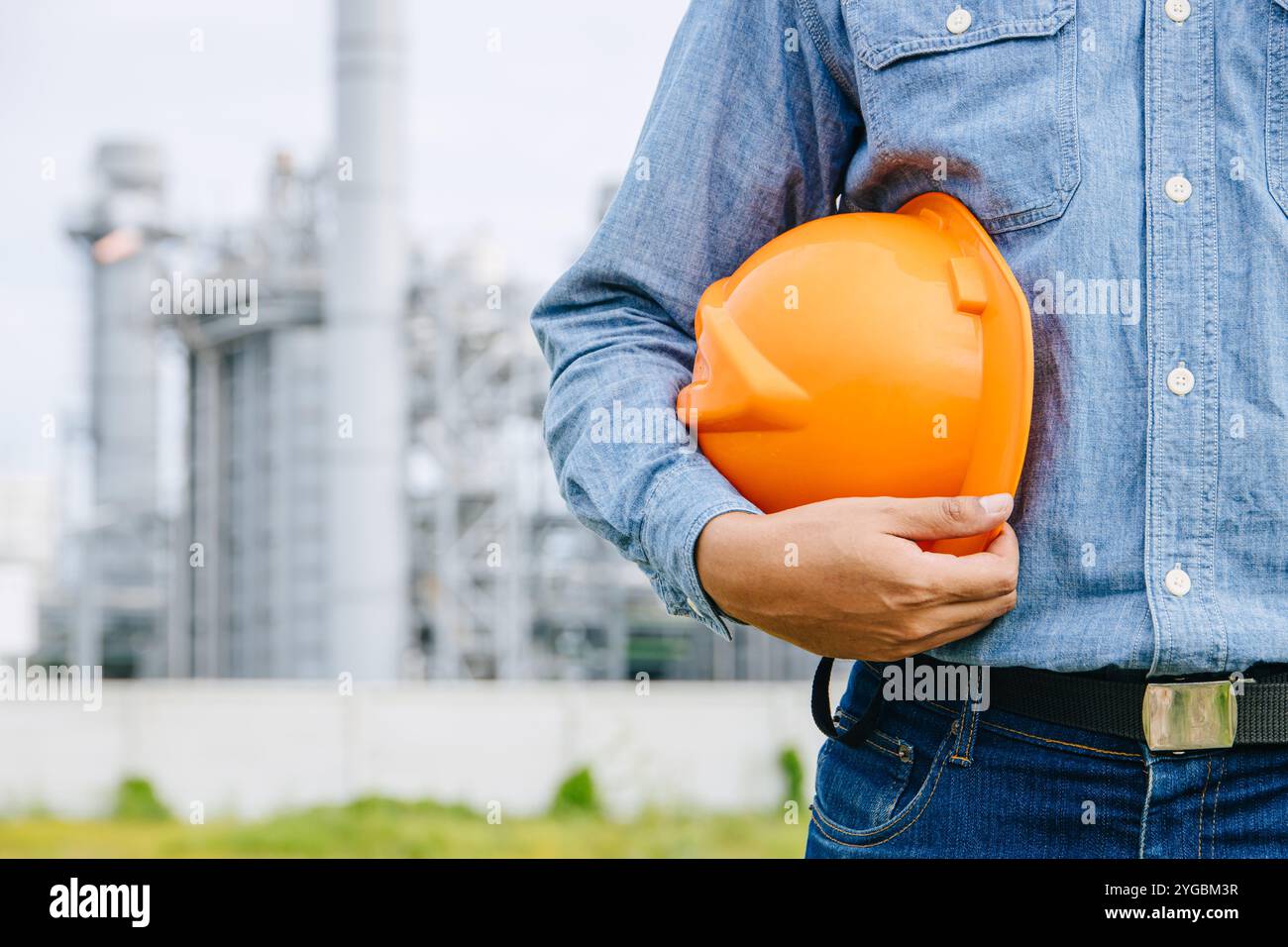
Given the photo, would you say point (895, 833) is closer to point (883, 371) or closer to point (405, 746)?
point (883, 371)

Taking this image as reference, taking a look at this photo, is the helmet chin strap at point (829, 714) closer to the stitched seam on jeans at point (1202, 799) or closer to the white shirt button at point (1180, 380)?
the stitched seam on jeans at point (1202, 799)

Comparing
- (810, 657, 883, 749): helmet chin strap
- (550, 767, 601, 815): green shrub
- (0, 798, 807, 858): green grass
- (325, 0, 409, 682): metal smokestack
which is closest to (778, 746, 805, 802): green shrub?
(0, 798, 807, 858): green grass

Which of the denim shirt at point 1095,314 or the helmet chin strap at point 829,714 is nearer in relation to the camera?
the denim shirt at point 1095,314

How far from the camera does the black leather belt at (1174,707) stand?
113 centimetres

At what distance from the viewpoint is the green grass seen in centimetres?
802

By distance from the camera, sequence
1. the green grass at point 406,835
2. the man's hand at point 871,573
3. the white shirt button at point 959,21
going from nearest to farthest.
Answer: the man's hand at point 871,573 → the white shirt button at point 959,21 → the green grass at point 406,835

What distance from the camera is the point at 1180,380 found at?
1.17 metres

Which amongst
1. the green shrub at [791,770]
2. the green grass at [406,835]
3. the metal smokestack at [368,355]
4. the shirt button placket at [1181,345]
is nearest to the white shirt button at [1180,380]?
the shirt button placket at [1181,345]

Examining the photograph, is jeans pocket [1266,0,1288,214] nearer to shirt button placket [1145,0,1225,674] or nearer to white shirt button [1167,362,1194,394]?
shirt button placket [1145,0,1225,674]

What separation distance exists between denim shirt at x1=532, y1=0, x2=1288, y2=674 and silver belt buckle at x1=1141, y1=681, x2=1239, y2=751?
2 cm

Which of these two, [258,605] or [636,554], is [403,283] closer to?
[258,605]

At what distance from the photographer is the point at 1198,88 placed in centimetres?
121
